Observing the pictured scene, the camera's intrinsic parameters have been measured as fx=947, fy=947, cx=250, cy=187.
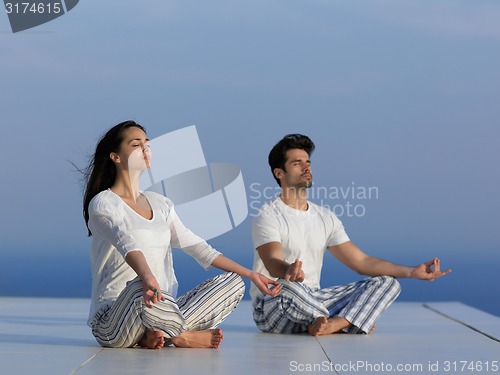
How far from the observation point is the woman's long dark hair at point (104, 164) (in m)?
4.13

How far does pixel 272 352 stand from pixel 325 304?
35.5 inches

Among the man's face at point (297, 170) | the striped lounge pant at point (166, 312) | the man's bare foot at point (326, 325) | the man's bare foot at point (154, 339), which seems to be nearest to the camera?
the striped lounge pant at point (166, 312)

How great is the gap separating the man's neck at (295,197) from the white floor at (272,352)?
2.30 feet

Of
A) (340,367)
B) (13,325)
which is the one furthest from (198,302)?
(13,325)

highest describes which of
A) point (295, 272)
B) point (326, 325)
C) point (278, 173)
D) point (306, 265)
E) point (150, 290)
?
point (278, 173)

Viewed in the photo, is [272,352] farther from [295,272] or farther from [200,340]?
[295,272]

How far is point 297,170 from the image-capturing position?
500cm

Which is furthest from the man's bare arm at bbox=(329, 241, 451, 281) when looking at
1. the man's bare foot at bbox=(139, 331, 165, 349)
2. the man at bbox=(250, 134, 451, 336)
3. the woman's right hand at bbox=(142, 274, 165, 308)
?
the woman's right hand at bbox=(142, 274, 165, 308)

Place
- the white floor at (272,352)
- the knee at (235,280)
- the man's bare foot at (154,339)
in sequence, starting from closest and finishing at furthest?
1. the white floor at (272,352)
2. the man's bare foot at (154,339)
3. the knee at (235,280)

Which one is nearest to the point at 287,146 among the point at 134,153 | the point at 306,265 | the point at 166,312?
the point at 306,265

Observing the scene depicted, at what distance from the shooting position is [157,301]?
378cm

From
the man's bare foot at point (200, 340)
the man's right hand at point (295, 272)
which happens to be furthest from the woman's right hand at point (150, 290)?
the man's right hand at point (295, 272)

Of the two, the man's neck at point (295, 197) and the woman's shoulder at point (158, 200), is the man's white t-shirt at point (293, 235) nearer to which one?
the man's neck at point (295, 197)

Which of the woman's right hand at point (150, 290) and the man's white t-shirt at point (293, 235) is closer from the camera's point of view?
the woman's right hand at point (150, 290)
